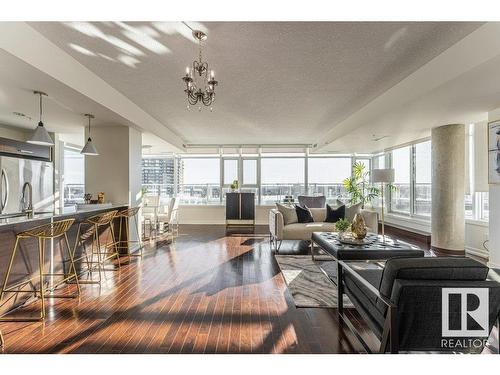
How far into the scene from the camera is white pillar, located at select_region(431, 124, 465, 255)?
5.25m

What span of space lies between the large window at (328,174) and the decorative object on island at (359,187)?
1.33 ft

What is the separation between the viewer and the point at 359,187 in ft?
30.2

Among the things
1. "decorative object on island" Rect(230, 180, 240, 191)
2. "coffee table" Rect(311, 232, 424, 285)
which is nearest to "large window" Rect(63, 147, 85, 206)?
"decorative object on island" Rect(230, 180, 240, 191)

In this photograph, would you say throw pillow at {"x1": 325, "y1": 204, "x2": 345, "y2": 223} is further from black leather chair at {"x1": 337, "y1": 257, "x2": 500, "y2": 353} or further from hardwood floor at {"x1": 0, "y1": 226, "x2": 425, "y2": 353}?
black leather chair at {"x1": 337, "y1": 257, "x2": 500, "y2": 353}

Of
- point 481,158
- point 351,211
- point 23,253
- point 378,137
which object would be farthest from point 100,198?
point 481,158

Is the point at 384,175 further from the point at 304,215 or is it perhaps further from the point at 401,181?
the point at 401,181

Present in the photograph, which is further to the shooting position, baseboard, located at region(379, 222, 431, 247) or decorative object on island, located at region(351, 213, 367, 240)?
baseboard, located at region(379, 222, 431, 247)

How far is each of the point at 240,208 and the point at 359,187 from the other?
12.9 feet

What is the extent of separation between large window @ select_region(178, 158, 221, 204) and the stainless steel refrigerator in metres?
4.75

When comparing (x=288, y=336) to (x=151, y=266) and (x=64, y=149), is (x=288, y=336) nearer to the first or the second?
(x=151, y=266)

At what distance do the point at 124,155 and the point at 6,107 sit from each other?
5.92 feet

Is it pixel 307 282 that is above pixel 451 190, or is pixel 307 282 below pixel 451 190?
below

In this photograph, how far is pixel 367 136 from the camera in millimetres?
6379

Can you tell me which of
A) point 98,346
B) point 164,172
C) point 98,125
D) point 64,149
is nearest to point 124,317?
point 98,346
